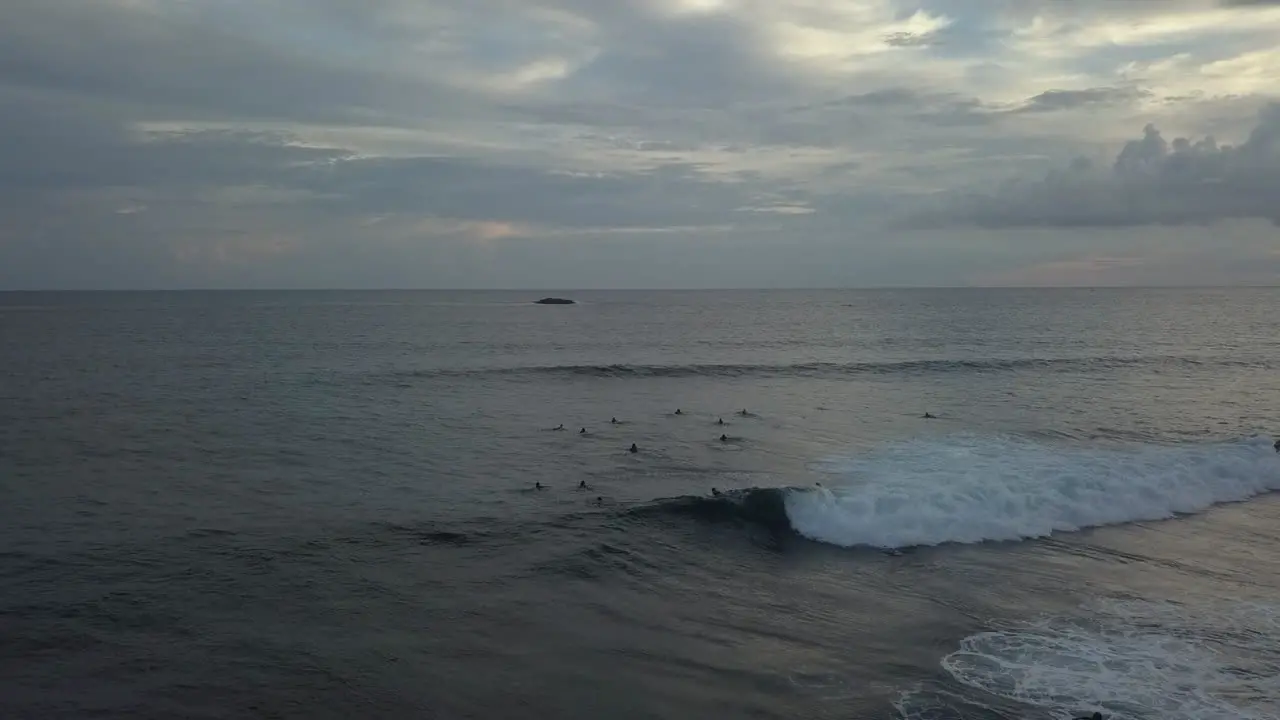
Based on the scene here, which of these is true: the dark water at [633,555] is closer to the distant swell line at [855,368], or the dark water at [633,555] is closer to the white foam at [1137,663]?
the white foam at [1137,663]

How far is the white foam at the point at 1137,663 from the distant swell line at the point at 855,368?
41.5 metres

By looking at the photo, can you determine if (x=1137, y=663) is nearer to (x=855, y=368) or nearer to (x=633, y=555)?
(x=633, y=555)

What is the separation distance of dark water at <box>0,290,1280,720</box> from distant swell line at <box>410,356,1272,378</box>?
11.5 metres

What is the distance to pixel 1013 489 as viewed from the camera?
80.4 ft

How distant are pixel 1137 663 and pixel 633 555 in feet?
33.9

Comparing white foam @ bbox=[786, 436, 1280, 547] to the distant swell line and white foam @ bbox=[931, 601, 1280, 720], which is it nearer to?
white foam @ bbox=[931, 601, 1280, 720]

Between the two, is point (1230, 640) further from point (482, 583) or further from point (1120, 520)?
point (482, 583)

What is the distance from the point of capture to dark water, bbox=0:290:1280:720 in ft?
44.3

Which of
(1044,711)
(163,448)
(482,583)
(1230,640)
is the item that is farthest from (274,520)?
(1230,640)

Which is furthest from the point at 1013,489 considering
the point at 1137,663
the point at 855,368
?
the point at 855,368

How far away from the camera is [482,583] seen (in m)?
18.0

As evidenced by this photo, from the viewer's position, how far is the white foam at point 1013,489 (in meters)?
22.4

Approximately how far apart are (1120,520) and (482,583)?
1764 centimetres

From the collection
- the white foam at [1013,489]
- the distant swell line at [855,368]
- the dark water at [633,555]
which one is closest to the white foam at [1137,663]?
the dark water at [633,555]
